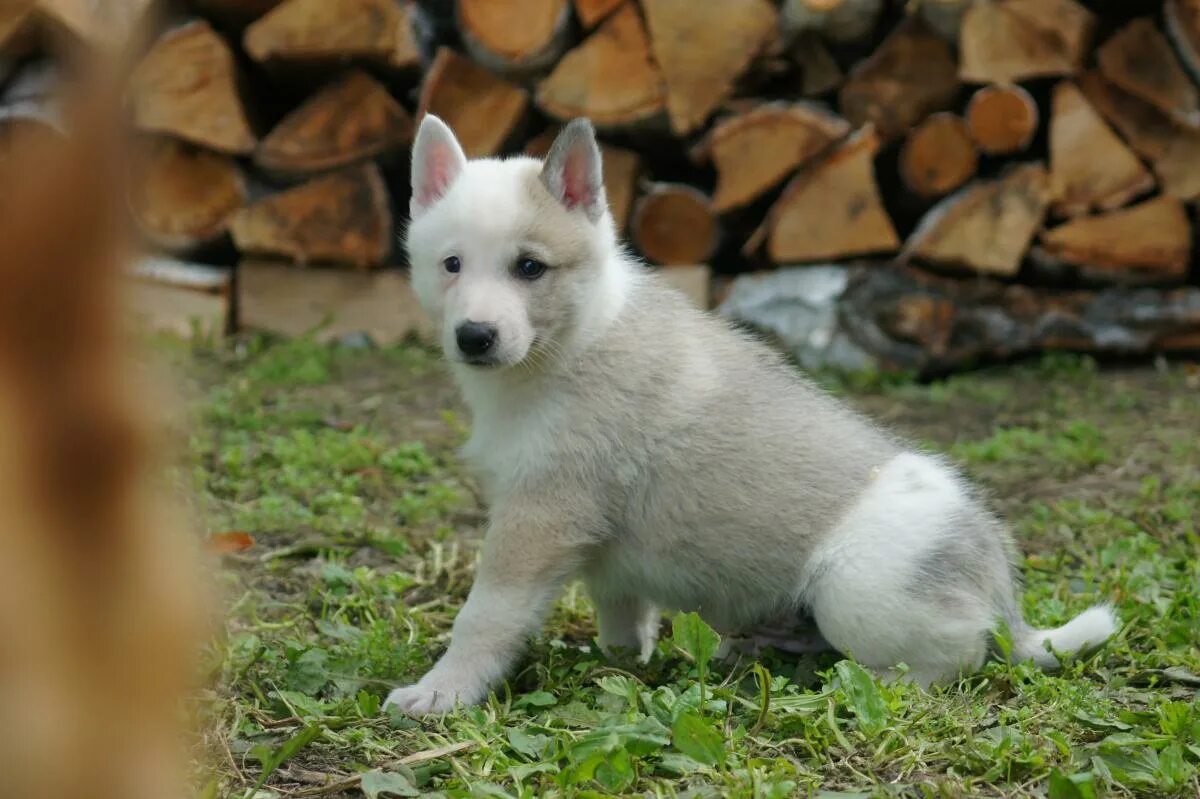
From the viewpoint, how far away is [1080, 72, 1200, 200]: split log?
6207mm

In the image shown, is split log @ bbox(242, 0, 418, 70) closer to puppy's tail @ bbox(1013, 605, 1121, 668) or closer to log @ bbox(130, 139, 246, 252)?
log @ bbox(130, 139, 246, 252)

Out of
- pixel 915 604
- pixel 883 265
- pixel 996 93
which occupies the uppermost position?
pixel 996 93

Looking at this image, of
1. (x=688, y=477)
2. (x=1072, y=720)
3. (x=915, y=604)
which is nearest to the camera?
(x=1072, y=720)

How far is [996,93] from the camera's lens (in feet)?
20.0

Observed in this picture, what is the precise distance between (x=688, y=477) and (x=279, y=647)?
1.11 metres

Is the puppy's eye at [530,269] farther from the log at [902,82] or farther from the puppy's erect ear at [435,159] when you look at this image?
the log at [902,82]

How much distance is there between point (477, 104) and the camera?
21.1ft

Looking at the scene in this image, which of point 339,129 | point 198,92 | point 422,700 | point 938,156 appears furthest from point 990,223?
point 422,700

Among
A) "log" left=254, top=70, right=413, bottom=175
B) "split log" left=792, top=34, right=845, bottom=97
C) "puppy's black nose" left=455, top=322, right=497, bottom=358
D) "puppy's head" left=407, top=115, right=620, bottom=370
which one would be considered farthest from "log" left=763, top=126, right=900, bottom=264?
"puppy's black nose" left=455, top=322, right=497, bottom=358

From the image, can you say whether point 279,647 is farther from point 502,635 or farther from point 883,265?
point 883,265

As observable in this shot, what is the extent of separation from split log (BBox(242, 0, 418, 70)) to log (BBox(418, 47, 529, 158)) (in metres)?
0.22

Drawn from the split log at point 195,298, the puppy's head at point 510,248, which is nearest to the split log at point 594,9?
the split log at point 195,298

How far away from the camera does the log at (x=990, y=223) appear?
6.28 meters

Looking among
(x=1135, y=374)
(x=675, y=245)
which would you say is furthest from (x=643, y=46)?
(x=1135, y=374)
